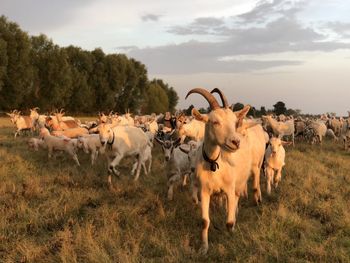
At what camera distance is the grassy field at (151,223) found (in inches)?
257

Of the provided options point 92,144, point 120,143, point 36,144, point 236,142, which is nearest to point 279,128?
point 92,144

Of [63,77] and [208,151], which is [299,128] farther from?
[63,77]

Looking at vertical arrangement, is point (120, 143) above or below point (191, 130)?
below

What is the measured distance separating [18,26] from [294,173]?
4999cm

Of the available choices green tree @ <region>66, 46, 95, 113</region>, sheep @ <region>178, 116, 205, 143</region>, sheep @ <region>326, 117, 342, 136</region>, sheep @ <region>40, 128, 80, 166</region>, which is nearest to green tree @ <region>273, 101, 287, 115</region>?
sheep @ <region>326, 117, 342, 136</region>

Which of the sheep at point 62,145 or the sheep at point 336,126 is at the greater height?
the sheep at point 62,145

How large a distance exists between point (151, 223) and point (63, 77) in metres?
56.1

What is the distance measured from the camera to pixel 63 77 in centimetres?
6122

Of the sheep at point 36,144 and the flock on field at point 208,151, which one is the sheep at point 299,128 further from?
the sheep at point 36,144

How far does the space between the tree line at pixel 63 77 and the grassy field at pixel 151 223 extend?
1772 inches

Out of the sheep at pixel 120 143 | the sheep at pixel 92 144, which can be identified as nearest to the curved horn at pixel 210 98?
the sheep at pixel 120 143

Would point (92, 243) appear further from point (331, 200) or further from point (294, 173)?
point (294, 173)

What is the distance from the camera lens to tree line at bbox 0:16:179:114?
53969mm

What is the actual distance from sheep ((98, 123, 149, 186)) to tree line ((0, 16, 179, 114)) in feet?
138
